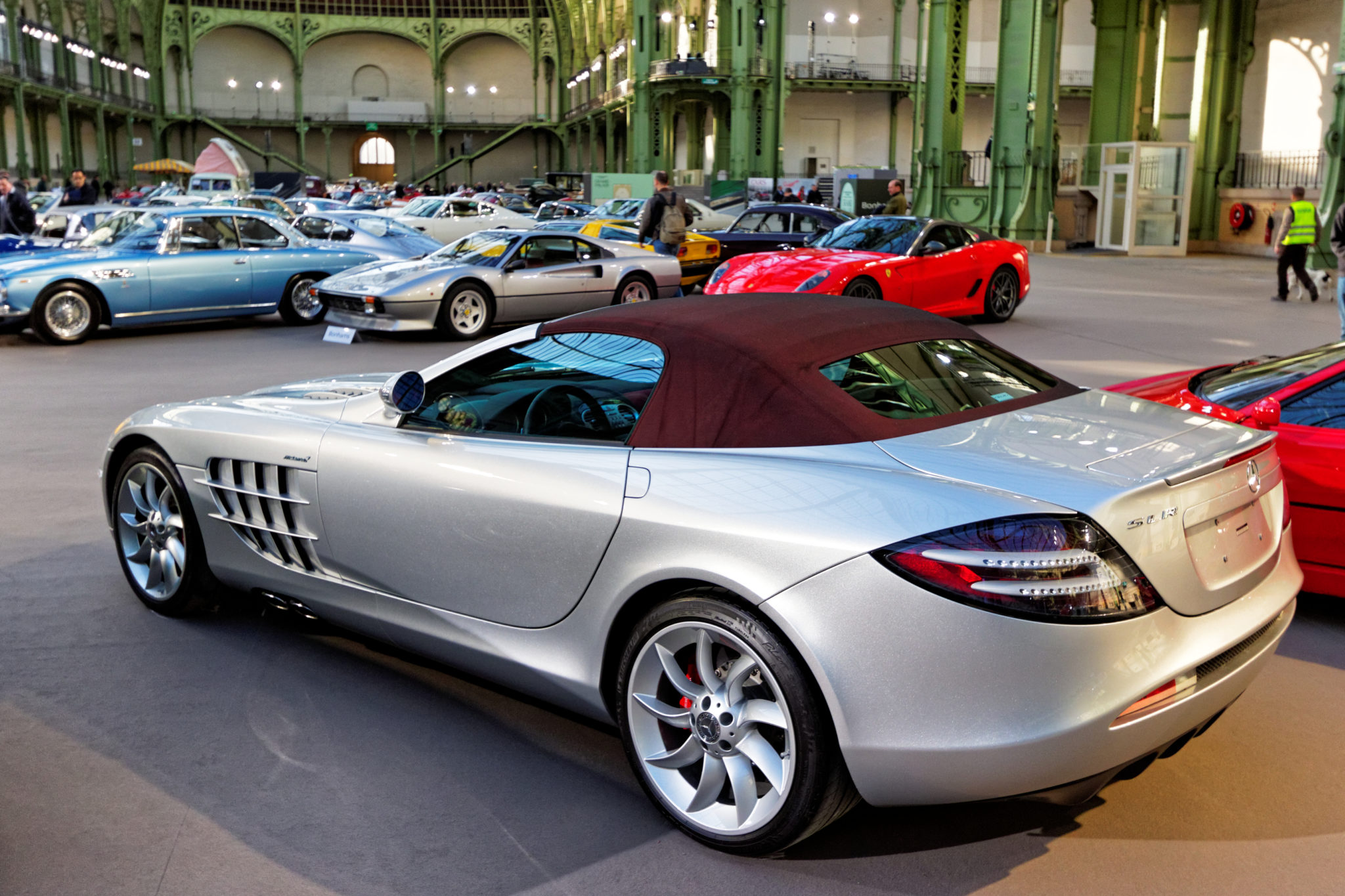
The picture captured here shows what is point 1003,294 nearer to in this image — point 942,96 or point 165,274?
point 165,274

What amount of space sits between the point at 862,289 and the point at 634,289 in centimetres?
326

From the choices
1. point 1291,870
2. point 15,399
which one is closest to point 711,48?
point 15,399

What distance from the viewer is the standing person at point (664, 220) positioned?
1634 centimetres

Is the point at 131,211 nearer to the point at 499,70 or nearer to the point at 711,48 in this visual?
the point at 711,48

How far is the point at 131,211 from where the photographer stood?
1634 centimetres

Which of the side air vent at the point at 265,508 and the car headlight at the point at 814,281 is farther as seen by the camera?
the car headlight at the point at 814,281

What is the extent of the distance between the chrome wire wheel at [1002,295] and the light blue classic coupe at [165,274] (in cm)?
840

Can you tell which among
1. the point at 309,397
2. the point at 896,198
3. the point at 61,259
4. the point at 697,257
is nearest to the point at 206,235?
the point at 61,259

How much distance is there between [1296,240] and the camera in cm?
1759

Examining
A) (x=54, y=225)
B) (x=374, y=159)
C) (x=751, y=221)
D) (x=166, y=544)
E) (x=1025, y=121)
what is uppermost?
(x=374, y=159)

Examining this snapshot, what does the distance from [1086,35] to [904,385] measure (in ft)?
→ 199

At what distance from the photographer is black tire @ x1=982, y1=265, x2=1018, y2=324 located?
15.2 m

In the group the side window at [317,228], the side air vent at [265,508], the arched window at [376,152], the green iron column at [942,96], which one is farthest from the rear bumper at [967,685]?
the arched window at [376,152]

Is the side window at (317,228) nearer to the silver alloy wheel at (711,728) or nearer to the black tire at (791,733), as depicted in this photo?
the silver alloy wheel at (711,728)
